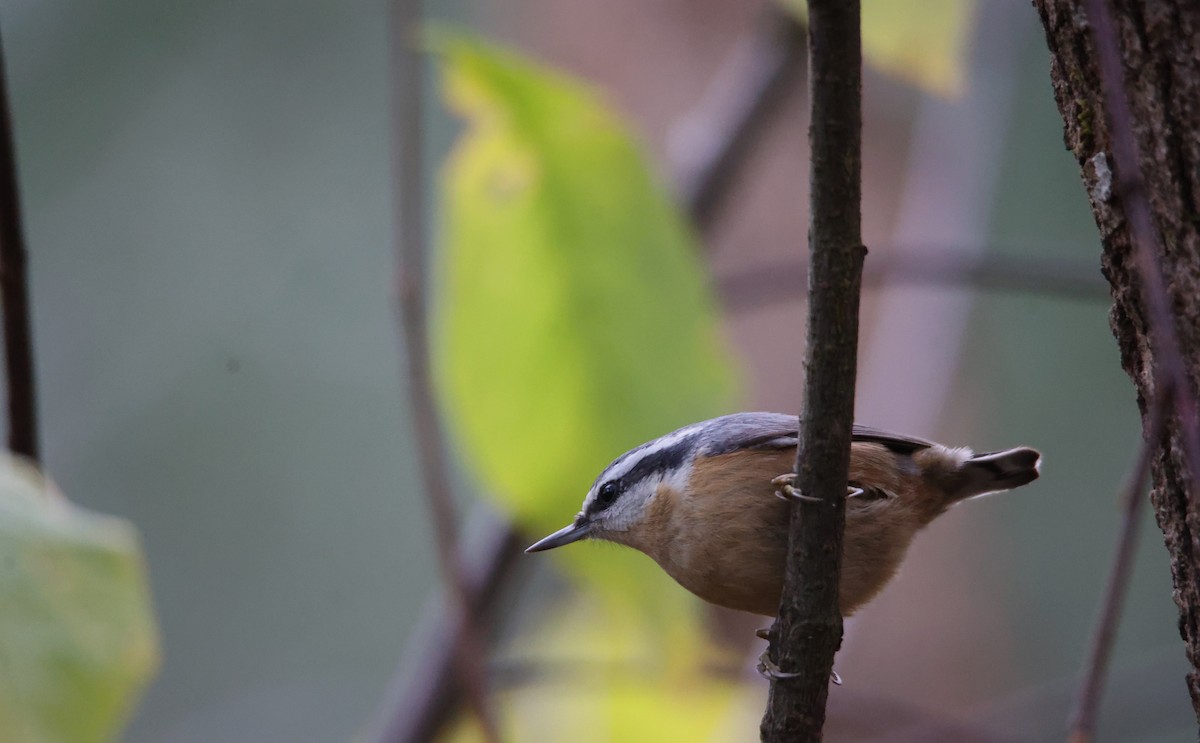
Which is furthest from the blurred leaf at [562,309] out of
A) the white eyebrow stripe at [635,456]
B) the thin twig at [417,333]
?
the white eyebrow stripe at [635,456]

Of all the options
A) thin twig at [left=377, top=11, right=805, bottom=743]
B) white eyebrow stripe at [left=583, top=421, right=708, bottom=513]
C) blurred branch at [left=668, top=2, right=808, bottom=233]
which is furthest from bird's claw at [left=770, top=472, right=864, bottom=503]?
blurred branch at [left=668, top=2, right=808, bottom=233]

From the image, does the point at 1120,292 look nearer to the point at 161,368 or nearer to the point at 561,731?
the point at 561,731

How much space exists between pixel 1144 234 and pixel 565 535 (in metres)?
1.99

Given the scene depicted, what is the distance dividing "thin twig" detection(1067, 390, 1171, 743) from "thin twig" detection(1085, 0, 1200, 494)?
7 cm

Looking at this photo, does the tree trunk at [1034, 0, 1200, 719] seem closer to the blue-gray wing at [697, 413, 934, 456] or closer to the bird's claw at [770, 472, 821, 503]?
the bird's claw at [770, 472, 821, 503]

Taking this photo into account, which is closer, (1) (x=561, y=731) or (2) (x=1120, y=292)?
(2) (x=1120, y=292)

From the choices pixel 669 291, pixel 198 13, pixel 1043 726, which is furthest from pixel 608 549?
pixel 198 13

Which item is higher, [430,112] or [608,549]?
[430,112]

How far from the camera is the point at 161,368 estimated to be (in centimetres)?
930

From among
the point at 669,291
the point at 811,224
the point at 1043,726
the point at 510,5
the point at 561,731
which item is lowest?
the point at 1043,726

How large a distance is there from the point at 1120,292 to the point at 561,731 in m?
2.83

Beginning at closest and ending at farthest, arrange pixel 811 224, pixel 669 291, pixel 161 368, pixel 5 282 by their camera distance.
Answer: pixel 811 224
pixel 5 282
pixel 669 291
pixel 161 368

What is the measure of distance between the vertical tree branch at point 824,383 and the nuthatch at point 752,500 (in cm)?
48

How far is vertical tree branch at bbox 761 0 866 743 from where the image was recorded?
143 centimetres
